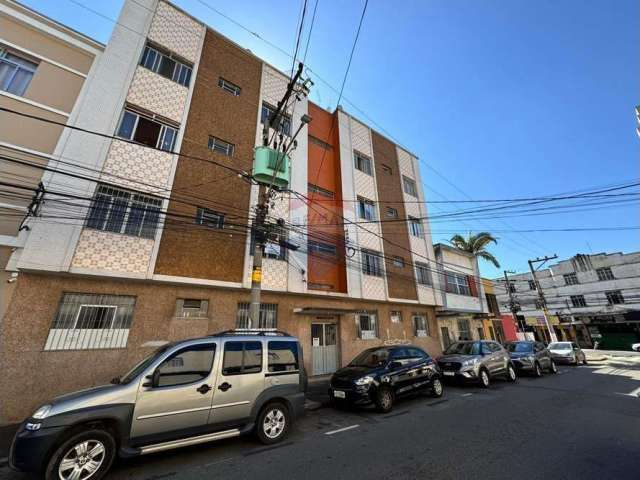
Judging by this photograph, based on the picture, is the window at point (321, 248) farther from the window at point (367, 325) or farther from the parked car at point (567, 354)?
the parked car at point (567, 354)

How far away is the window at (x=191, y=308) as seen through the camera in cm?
874

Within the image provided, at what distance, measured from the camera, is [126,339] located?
7699 millimetres

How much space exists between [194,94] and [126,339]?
9490 mm

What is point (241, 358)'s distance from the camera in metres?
5.08

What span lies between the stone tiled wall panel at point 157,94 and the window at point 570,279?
52056 mm

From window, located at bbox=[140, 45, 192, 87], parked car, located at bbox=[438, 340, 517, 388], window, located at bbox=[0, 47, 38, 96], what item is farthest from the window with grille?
parked car, located at bbox=[438, 340, 517, 388]

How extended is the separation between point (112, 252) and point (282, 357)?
6122mm

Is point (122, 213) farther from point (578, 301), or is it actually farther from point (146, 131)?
point (578, 301)

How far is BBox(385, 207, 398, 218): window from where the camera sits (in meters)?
17.3

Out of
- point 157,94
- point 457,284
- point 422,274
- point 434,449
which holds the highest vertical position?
point 157,94

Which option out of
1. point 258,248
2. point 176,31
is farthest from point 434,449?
point 176,31

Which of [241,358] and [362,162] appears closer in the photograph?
[241,358]

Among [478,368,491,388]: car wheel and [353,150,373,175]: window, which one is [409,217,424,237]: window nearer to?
[353,150,373,175]: window

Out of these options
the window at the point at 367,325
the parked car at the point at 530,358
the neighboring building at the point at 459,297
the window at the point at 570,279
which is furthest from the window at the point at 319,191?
the window at the point at 570,279
